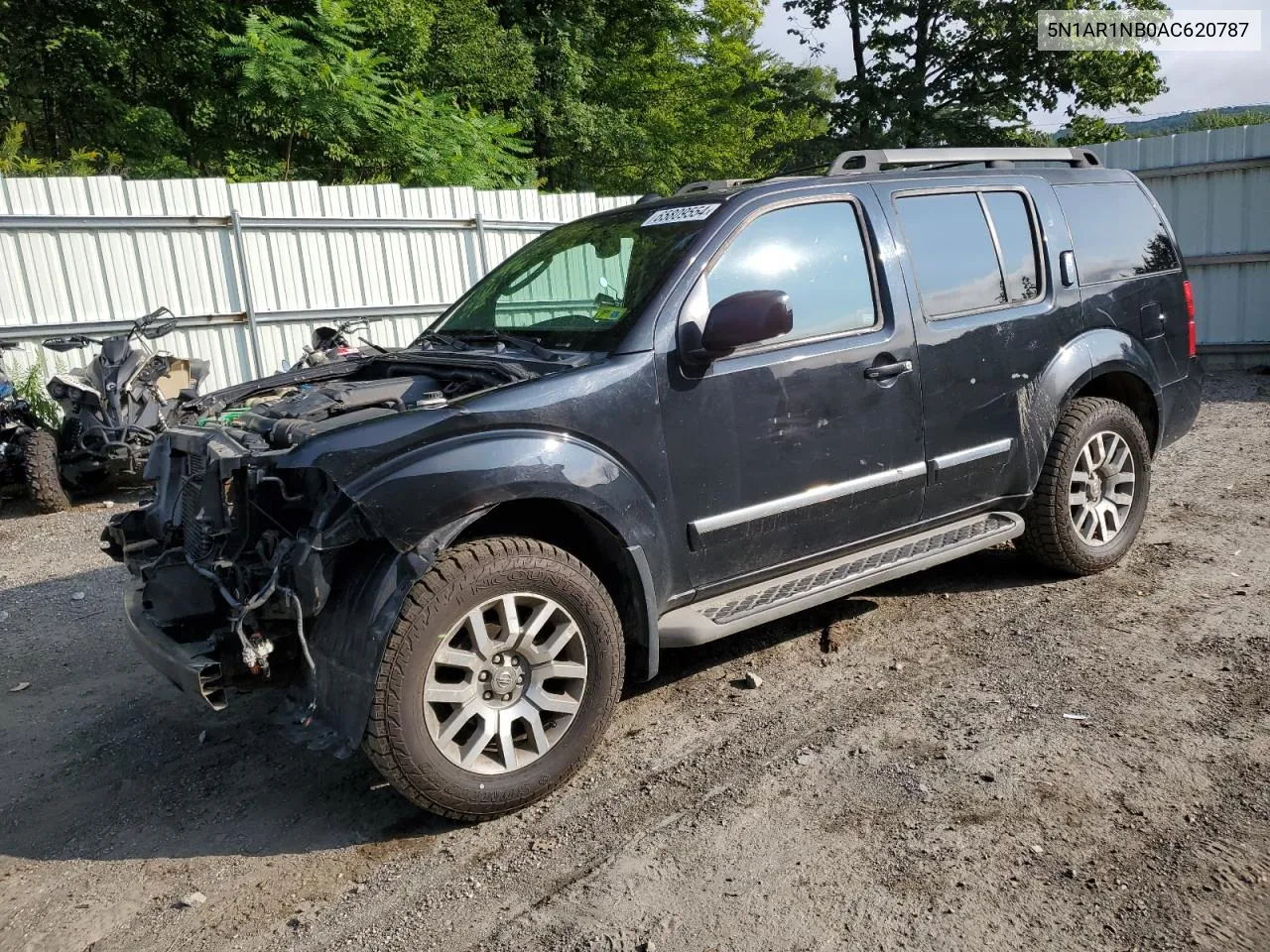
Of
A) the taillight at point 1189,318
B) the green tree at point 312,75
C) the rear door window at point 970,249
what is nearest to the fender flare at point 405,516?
the rear door window at point 970,249

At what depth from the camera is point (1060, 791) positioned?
301 centimetres

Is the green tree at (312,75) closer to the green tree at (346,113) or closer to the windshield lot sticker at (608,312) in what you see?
the green tree at (346,113)

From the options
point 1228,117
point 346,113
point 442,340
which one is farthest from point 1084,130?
point 1228,117

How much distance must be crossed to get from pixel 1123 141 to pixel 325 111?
1149cm

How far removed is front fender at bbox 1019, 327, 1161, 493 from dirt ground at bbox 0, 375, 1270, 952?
79cm

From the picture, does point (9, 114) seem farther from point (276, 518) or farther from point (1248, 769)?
point (1248, 769)

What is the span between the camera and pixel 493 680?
10.0 feet

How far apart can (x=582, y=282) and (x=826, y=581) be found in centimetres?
158

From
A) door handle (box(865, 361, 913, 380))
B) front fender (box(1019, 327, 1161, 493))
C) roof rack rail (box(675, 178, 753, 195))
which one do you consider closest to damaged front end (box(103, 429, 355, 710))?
door handle (box(865, 361, 913, 380))

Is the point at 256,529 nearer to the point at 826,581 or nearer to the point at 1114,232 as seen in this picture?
the point at 826,581

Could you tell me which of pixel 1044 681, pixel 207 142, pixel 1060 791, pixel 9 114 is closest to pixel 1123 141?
pixel 1044 681

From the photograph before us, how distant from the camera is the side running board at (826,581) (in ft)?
11.4

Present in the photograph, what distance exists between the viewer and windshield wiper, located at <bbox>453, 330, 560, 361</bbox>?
3619 millimetres

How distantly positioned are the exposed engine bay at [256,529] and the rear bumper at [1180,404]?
3.62 meters
